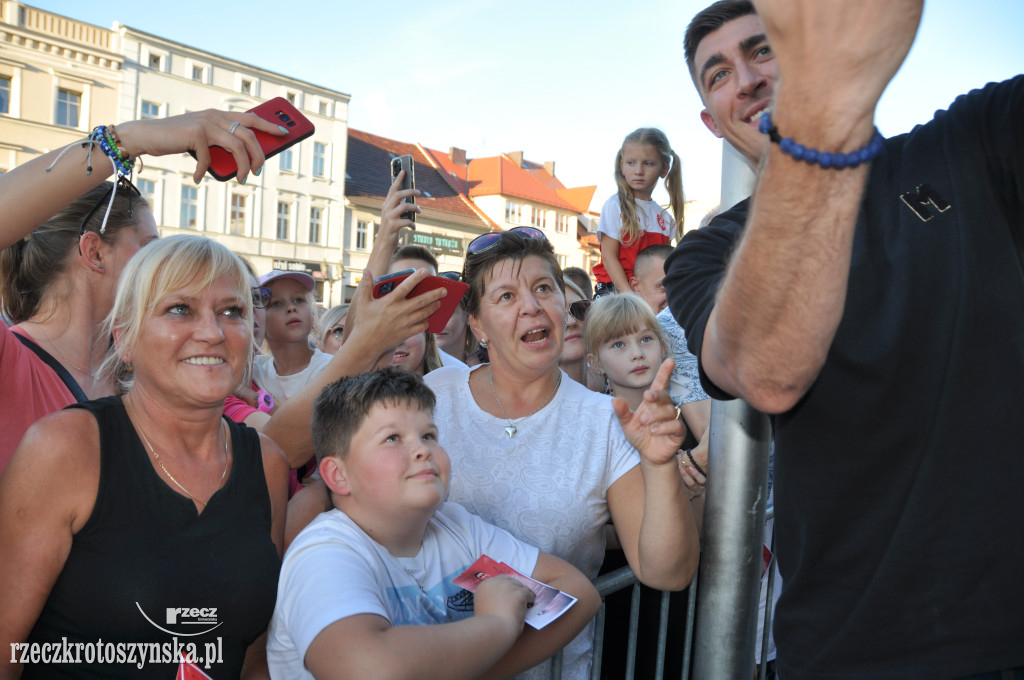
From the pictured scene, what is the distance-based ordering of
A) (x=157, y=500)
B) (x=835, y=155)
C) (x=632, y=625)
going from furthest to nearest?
(x=632, y=625), (x=157, y=500), (x=835, y=155)

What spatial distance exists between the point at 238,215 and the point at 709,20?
3397 centimetres

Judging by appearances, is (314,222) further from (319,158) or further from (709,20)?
(709,20)

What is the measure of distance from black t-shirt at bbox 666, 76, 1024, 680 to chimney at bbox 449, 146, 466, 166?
5028 centimetres

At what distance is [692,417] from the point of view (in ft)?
11.0

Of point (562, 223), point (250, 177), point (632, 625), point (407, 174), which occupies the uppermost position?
point (562, 223)

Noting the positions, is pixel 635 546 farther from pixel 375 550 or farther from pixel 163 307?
pixel 163 307

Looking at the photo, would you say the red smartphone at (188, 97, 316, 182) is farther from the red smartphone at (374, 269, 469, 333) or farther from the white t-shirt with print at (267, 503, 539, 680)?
the white t-shirt with print at (267, 503, 539, 680)

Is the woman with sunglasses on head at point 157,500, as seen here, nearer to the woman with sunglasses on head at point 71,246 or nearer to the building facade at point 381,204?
the woman with sunglasses on head at point 71,246

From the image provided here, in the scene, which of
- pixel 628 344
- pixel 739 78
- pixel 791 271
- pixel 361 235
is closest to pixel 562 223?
pixel 361 235

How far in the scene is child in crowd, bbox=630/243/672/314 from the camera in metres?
5.04

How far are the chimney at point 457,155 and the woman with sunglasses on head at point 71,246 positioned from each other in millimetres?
48651

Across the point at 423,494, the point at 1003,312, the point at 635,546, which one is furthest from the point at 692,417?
the point at 1003,312

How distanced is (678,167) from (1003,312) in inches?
184

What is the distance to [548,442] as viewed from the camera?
2.49m
